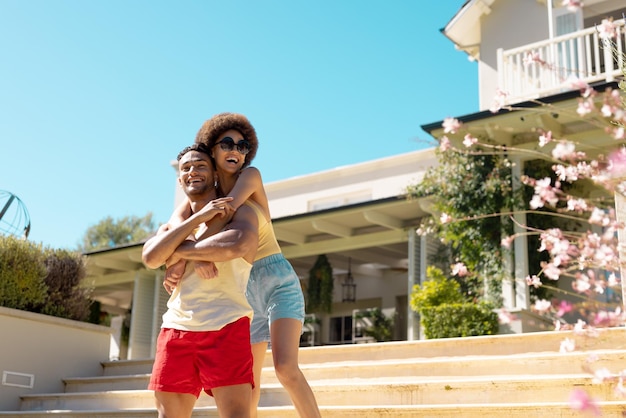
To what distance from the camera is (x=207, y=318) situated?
96.1 inches

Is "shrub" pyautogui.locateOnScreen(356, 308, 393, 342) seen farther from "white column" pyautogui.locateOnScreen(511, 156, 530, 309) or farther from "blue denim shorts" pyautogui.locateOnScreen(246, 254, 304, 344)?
"blue denim shorts" pyautogui.locateOnScreen(246, 254, 304, 344)

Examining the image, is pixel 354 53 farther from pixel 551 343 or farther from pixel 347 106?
pixel 551 343

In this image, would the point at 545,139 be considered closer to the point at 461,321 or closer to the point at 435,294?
the point at 461,321

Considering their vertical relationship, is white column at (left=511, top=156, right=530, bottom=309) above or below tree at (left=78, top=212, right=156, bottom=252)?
below

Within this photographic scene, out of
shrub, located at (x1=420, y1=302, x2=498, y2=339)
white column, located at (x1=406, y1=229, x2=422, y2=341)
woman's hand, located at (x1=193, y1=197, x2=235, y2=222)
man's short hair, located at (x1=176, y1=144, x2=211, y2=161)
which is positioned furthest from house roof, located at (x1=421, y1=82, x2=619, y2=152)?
woman's hand, located at (x1=193, y1=197, x2=235, y2=222)

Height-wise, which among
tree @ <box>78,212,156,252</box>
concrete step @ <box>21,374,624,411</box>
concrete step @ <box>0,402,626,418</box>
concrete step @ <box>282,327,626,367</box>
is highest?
tree @ <box>78,212,156,252</box>

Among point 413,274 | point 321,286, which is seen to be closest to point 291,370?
point 413,274

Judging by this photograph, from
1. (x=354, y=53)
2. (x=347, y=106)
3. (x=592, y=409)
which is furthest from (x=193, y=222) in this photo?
(x=347, y=106)

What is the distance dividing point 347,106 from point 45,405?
17.4 meters

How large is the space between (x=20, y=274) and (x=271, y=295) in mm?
3672

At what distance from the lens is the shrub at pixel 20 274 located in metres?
5.86

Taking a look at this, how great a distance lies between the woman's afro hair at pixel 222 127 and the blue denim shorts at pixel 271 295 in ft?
1.96

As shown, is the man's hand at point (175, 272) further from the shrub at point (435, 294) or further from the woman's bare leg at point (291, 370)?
the shrub at point (435, 294)

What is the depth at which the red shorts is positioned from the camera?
7.76ft
